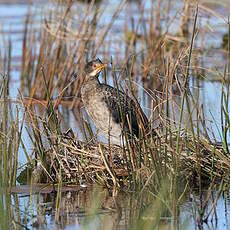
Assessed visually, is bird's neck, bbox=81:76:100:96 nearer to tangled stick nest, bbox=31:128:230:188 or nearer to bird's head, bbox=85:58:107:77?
bird's head, bbox=85:58:107:77

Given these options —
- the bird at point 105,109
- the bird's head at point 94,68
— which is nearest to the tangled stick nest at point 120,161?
the bird at point 105,109

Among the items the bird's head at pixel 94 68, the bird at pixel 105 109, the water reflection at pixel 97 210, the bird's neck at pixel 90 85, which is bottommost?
the water reflection at pixel 97 210

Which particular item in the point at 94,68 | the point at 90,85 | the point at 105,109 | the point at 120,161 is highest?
the point at 94,68

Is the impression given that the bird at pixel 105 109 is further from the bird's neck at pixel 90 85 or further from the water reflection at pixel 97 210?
the water reflection at pixel 97 210

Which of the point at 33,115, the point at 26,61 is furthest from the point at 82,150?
the point at 26,61

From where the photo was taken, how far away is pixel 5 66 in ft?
37.8

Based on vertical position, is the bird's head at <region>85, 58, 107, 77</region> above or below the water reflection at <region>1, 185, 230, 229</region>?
above

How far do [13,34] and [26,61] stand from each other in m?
4.52

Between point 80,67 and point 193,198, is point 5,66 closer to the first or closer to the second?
point 80,67

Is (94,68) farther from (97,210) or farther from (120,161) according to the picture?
(97,210)

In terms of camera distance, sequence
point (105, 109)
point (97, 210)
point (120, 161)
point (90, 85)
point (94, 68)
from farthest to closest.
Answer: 1. point (94, 68)
2. point (90, 85)
3. point (105, 109)
4. point (120, 161)
5. point (97, 210)

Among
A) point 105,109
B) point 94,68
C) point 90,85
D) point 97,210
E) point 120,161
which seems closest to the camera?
point 97,210

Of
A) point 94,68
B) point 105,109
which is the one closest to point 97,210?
point 105,109

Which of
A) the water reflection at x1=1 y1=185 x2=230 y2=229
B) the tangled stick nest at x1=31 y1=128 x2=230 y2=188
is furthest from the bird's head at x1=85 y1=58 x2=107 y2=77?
the water reflection at x1=1 y1=185 x2=230 y2=229
